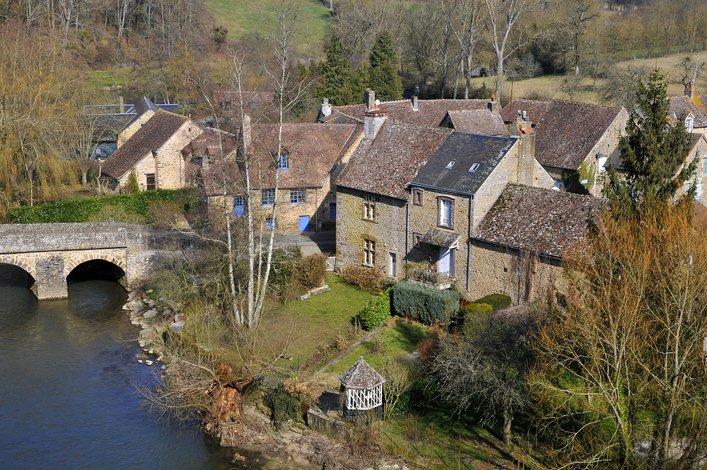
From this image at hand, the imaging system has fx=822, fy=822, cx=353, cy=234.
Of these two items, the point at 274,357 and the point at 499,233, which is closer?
the point at 274,357

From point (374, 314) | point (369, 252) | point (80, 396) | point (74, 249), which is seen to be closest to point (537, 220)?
point (374, 314)

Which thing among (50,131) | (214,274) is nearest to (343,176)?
(214,274)

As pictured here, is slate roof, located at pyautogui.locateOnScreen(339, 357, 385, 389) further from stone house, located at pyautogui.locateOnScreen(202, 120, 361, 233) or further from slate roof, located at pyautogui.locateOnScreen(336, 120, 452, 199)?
stone house, located at pyautogui.locateOnScreen(202, 120, 361, 233)

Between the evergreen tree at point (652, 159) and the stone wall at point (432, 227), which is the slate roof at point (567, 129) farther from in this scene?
the evergreen tree at point (652, 159)

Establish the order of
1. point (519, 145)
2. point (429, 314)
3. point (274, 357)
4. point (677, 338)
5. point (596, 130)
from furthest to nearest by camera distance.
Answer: point (596, 130) → point (519, 145) → point (429, 314) → point (274, 357) → point (677, 338)

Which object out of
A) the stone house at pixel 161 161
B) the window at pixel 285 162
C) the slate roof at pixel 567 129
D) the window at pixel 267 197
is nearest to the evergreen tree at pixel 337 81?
the stone house at pixel 161 161

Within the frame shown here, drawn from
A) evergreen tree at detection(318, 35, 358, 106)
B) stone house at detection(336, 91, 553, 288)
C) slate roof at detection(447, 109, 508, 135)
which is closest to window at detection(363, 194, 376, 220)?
stone house at detection(336, 91, 553, 288)

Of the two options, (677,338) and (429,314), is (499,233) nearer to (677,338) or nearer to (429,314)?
(429,314)
